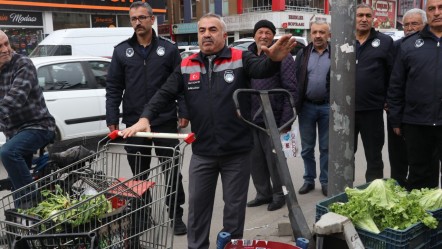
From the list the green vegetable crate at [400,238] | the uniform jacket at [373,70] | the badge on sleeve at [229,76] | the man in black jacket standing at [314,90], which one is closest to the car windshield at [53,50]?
the man in black jacket standing at [314,90]

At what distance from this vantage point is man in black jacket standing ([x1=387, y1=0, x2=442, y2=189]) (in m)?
3.69

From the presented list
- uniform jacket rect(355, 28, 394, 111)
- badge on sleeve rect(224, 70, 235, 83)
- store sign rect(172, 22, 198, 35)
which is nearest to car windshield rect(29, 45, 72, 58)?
uniform jacket rect(355, 28, 394, 111)

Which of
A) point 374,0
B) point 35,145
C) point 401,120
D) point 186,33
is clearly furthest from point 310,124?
point 374,0

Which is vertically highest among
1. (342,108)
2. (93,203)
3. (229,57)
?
(229,57)

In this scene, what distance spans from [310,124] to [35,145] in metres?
3.02

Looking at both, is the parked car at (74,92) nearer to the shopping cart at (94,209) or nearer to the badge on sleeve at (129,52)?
the badge on sleeve at (129,52)

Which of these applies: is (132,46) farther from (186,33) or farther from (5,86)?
(186,33)

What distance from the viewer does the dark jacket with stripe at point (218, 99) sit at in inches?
129

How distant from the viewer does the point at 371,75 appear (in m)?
4.72

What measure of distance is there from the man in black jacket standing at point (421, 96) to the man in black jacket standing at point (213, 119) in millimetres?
1456

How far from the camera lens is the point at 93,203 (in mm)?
2768

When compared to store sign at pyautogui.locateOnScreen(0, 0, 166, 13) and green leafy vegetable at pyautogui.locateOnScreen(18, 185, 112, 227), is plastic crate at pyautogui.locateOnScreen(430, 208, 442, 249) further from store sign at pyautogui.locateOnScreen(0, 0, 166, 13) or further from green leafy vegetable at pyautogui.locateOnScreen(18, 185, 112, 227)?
store sign at pyautogui.locateOnScreen(0, 0, 166, 13)

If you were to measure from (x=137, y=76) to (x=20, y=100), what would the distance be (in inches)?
39.9

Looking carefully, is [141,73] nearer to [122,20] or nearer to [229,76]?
[229,76]
